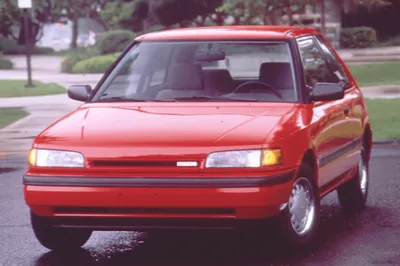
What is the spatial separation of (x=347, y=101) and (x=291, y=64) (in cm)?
105

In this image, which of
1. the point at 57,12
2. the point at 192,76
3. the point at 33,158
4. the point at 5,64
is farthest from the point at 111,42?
the point at 33,158

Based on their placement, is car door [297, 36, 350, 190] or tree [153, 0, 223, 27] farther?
tree [153, 0, 223, 27]

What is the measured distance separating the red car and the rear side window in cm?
35

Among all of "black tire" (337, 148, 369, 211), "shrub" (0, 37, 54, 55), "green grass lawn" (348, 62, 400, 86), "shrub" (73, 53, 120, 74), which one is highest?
"black tire" (337, 148, 369, 211)

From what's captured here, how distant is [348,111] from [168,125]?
7.27ft

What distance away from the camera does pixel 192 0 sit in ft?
170

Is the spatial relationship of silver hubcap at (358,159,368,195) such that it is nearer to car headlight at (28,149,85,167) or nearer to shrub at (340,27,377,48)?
car headlight at (28,149,85,167)

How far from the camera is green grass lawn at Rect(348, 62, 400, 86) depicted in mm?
27391

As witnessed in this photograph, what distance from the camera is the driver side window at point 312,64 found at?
845cm

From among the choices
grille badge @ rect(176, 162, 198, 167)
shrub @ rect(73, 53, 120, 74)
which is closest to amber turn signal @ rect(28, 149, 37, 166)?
grille badge @ rect(176, 162, 198, 167)

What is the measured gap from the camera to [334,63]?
9.41m

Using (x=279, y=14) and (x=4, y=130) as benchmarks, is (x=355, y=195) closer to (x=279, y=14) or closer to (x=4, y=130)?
(x=4, y=130)

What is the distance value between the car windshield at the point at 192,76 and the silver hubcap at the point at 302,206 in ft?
2.47

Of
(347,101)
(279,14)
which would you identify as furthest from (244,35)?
(279,14)
